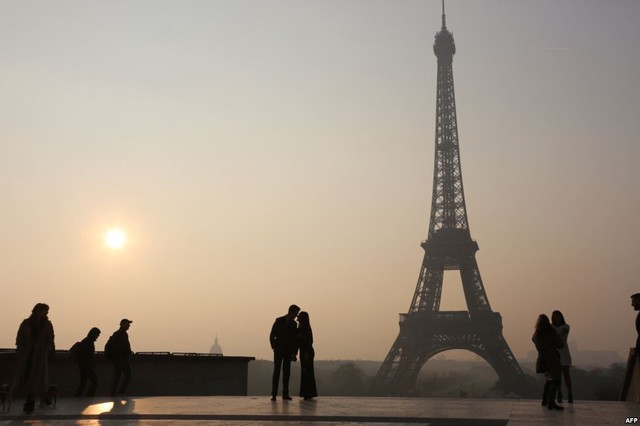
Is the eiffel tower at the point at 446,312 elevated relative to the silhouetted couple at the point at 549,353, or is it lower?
elevated

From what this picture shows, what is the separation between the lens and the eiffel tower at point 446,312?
7594cm

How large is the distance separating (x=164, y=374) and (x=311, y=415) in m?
11.5

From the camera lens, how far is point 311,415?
11.4m

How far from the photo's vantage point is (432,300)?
80750 millimetres

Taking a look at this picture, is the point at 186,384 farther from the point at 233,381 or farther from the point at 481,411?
the point at 481,411

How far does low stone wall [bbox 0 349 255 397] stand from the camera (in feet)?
59.4

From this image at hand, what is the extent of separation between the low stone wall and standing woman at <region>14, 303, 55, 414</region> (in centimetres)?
363

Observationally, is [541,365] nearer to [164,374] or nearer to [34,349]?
[34,349]

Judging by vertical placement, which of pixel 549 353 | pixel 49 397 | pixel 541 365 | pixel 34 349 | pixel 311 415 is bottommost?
pixel 311 415

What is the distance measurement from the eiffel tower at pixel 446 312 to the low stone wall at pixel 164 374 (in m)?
49.5

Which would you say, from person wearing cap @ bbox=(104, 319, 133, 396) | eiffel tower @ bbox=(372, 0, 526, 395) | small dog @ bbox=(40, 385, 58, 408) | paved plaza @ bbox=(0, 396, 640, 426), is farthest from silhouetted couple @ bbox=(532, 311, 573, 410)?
eiffel tower @ bbox=(372, 0, 526, 395)

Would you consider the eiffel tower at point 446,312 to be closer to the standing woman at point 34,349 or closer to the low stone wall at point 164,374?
the low stone wall at point 164,374

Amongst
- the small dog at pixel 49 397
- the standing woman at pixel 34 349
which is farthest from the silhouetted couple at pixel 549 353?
the small dog at pixel 49 397

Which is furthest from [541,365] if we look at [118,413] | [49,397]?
[49,397]
